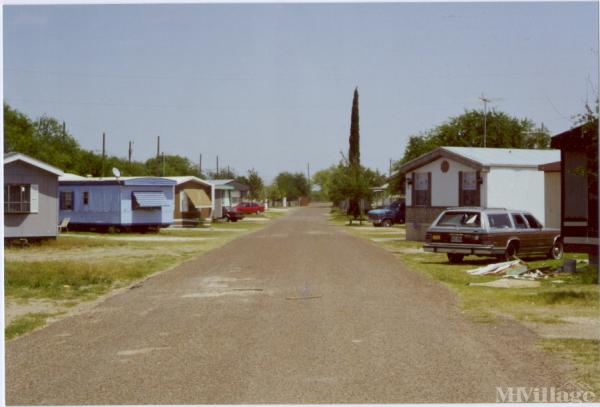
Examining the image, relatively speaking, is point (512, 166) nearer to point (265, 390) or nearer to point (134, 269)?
point (134, 269)

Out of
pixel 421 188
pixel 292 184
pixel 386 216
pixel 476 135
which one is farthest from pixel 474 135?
pixel 292 184

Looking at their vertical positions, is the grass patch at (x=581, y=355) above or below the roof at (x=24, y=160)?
below

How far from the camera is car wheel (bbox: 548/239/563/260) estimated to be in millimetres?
19188

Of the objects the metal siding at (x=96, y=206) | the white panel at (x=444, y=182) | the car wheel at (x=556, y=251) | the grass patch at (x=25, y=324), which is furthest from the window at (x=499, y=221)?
the metal siding at (x=96, y=206)

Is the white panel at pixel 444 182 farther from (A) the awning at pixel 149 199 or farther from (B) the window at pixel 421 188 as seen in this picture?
(A) the awning at pixel 149 199

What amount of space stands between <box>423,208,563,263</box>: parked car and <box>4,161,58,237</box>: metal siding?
14365mm

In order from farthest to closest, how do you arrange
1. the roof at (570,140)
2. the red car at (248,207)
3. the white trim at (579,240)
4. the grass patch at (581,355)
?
the red car at (248,207)
the white trim at (579,240)
the roof at (570,140)
the grass patch at (581,355)

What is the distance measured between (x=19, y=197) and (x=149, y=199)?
10.0 metres

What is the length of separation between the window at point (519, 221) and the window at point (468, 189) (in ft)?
25.3

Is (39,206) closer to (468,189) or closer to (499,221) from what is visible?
(468,189)

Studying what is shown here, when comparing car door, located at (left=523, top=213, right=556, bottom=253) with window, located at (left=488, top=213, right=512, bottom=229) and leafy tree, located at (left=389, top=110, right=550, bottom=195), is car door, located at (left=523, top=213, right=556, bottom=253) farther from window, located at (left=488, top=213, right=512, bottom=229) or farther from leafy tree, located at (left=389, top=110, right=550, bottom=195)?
leafy tree, located at (left=389, top=110, right=550, bottom=195)

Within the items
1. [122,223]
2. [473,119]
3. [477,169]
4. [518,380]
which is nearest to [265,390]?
[518,380]

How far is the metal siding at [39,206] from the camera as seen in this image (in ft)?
83.6

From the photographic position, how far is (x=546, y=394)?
20.0ft
